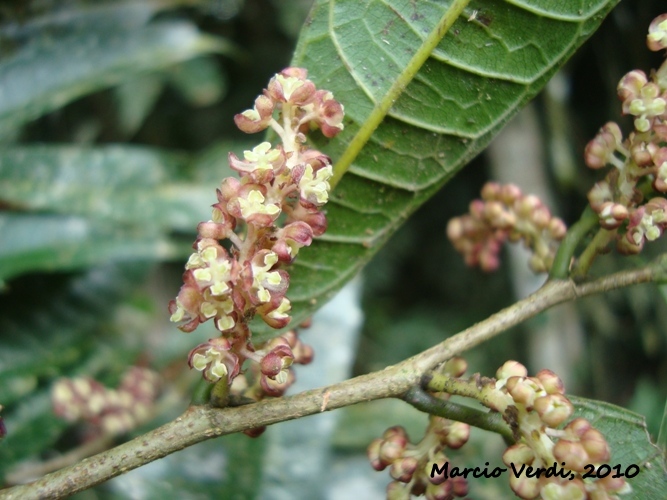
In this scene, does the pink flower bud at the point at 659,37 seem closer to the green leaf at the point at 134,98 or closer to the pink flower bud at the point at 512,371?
the pink flower bud at the point at 512,371

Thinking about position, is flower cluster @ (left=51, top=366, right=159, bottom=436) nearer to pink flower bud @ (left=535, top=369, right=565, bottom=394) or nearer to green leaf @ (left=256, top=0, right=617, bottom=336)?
green leaf @ (left=256, top=0, right=617, bottom=336)

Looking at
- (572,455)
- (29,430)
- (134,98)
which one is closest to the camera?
(572,455)

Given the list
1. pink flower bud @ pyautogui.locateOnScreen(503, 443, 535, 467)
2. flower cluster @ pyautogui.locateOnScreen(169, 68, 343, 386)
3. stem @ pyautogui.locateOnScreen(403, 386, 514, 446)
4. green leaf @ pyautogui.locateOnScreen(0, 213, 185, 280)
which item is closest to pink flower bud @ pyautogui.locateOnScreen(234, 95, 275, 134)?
flower cluster @ pyautogui.locateOnScreen(169, 68, 343, 386)

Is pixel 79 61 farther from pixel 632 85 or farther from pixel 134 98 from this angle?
pixel 632 85

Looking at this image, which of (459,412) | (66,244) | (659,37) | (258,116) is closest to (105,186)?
(66,244)

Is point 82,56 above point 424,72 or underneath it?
underneath

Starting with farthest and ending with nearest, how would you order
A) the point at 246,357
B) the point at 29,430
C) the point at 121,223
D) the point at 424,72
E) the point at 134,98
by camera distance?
the point at 134,98, the point at 121,223, the point at 29,430, the point at 424,72, the point at 246,357

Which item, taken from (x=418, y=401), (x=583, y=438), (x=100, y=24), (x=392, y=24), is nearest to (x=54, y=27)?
(x=100, y=24)

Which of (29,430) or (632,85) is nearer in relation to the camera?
(632,85)
